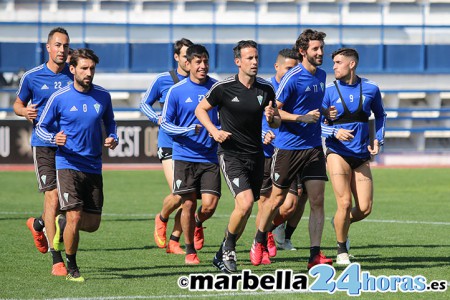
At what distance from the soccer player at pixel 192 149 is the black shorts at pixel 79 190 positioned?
143cm

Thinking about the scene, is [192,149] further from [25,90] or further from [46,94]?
[25,90]

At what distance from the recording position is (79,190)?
9766mm

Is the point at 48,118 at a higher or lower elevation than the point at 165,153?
higher

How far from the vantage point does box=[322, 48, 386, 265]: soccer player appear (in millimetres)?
11102

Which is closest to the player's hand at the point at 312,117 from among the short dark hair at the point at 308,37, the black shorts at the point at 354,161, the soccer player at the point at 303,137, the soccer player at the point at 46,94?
the soccer player at the point at 303,137

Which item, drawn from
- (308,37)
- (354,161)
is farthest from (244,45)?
(354,161)

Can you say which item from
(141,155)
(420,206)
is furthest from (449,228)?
(141,155)

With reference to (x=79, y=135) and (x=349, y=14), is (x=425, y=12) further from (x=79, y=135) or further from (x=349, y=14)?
(x=79, y=135)

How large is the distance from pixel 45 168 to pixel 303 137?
276cm

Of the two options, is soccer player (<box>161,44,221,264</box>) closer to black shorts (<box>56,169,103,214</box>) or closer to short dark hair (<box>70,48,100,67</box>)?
black shorts (<box>56,169,103,214</box>)

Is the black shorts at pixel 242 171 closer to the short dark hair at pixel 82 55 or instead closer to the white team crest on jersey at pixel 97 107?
the white team crest on jersey at pixel 97 107

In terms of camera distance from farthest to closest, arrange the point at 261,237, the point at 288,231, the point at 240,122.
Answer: the point at 288,231
the point at 261,237
the point at 240,122

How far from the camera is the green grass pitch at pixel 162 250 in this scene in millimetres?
Answer: 8945

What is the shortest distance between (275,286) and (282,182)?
2023 millimetres
